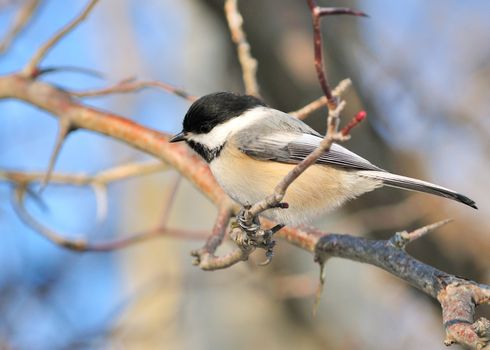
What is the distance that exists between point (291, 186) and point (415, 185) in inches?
18.8

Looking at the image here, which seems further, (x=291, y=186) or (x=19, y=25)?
(x=19, y=25)

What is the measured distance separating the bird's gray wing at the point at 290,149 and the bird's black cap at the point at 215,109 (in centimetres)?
11

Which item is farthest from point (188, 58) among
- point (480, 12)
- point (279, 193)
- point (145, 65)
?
point (279, 193)

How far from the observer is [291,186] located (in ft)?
7.95

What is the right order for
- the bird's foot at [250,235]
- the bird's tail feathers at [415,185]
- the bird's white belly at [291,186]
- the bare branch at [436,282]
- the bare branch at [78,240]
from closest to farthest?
the bare branch at [436,282] < the bird's foot at [250,235] < the bird's tail feathers at [415,185] < the bird's white belly at [291,186] < the bare branch at [78,240]

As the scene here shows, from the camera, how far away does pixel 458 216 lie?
138 inches

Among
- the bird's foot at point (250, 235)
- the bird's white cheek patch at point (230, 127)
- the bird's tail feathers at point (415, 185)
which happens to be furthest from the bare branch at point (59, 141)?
the bird's tail feathers at point (415, 185)

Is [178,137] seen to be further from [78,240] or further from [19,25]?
[19,25]

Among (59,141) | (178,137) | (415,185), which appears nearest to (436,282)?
(415,185)

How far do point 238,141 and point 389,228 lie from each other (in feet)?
4.24

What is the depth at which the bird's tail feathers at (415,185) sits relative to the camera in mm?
1993

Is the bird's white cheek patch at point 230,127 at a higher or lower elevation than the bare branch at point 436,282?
higher

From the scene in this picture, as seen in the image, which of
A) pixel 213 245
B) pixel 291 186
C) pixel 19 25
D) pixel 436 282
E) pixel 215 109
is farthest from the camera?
pixel 19 25

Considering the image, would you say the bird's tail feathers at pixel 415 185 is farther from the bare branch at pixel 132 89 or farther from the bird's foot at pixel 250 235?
the bare branch at pixel 132 89
